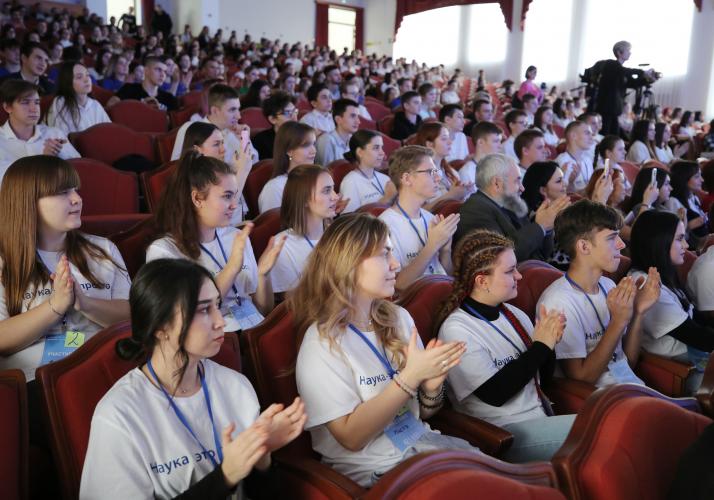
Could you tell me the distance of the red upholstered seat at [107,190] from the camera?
3.46 meters

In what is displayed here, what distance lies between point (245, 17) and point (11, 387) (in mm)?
18040

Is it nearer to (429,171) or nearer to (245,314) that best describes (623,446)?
(245,314)

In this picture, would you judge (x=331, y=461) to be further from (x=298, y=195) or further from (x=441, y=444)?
(x=298, y=195)

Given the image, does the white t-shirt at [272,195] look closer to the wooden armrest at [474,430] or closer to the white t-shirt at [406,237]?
the white t-shirt at [406,237]

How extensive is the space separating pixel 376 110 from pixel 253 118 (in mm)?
2555

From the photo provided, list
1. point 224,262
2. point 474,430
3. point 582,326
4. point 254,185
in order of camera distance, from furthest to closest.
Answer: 1. point 254,185
2. point 224,262
3. point 582,326
4. point 474,430

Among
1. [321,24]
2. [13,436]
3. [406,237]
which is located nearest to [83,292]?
[13,436]

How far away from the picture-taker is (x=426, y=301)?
221 cm

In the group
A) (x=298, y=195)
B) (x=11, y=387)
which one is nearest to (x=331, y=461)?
(x=11, y=387)

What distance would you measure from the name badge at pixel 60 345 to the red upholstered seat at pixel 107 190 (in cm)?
173

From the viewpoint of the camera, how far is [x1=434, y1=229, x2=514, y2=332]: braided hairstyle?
6.71ft

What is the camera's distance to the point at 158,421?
1354 mm

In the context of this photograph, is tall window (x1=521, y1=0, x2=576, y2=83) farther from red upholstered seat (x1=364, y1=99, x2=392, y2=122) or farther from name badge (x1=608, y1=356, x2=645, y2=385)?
name badge (x1=608, y1=356, x2=645, y2=385)

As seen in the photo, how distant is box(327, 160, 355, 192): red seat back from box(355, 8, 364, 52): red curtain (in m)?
18.1
